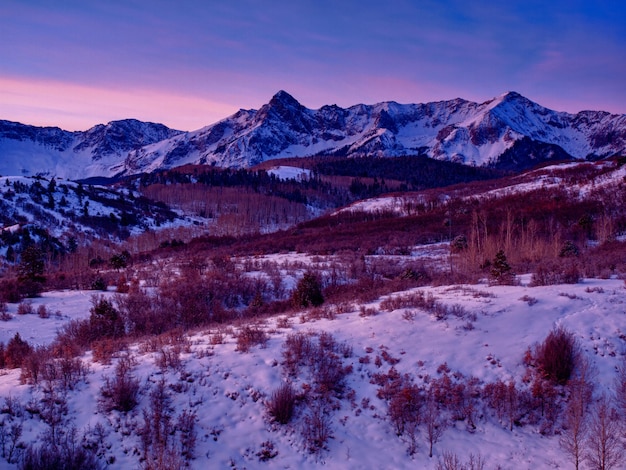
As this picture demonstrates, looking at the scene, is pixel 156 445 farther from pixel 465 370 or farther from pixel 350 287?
pixel 350 287

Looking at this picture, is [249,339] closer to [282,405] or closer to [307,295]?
[282,405]

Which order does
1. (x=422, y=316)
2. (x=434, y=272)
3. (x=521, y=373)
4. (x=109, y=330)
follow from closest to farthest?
(x=521, y=373) → (x=422, y=316) → (x=109, y=330) → (x=434, y=272)

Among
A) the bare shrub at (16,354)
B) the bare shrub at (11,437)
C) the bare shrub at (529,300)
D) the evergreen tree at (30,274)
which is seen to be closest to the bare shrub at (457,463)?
the bare shrub at (529,300)

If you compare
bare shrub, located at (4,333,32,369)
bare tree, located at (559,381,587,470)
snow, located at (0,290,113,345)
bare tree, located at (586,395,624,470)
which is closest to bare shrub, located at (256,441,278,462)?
bare tree, located at (559,381,587,470)

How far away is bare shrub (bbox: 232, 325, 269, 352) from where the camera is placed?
399 inches

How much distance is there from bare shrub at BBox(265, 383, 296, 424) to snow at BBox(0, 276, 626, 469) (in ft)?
0.57

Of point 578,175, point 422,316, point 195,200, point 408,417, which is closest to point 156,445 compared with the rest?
point 408,417

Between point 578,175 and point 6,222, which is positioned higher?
point 578,175

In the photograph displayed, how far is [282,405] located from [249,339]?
263cm

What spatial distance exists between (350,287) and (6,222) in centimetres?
10103

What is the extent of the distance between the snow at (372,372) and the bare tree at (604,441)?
517 millimetres

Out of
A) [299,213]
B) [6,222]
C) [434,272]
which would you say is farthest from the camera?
[299,213]

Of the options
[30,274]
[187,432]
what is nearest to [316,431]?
[187,432]

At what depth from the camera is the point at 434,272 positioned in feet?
79.5
